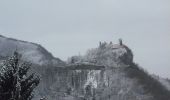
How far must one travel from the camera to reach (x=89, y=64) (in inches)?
6614

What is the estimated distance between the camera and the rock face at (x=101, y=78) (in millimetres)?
153250

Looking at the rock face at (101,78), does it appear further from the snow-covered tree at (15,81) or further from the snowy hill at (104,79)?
the snow-covered tree at (15,81)

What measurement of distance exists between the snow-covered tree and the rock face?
127701mm

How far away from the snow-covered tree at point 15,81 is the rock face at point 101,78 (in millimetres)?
127701

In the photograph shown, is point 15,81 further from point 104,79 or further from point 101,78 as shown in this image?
point 101,78

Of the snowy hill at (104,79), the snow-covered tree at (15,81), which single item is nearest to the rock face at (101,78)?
the snowy hill at (104,79)

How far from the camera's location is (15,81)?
791 inches

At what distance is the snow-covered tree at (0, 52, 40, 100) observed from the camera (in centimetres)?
1970

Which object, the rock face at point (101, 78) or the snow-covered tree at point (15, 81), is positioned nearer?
the snow-covered tree at point (15, 81)

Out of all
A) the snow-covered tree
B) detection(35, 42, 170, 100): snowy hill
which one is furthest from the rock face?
the snow-covered tree

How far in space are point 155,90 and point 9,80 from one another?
148 metres

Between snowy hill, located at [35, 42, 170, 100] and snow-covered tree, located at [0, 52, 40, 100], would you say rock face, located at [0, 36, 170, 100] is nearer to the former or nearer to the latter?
snowy hill, located at [35, 42, 170, 100]

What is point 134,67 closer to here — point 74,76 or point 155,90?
point 155,90

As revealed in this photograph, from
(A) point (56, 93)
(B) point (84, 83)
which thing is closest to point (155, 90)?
(B) point (84, 83)
